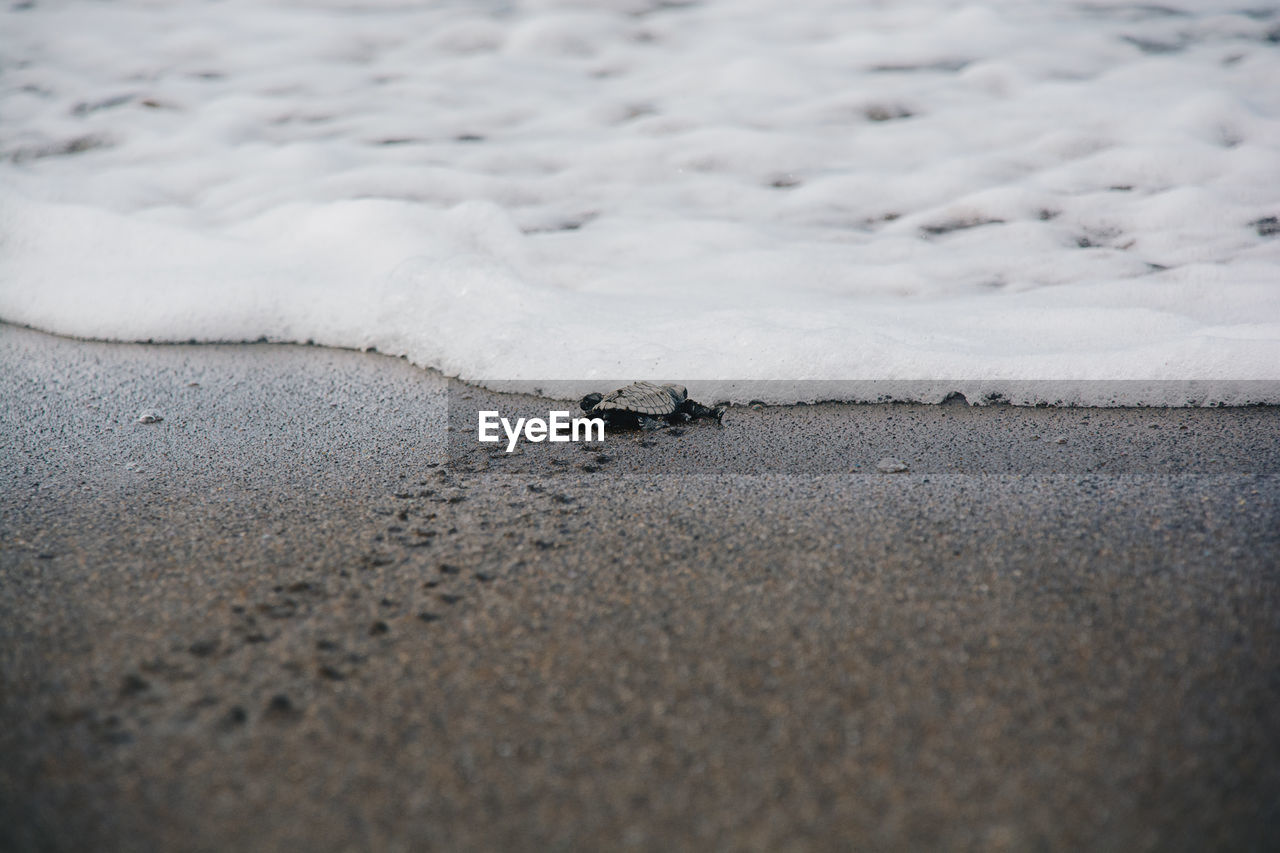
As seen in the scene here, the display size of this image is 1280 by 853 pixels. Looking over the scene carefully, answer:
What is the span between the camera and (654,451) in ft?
7.11

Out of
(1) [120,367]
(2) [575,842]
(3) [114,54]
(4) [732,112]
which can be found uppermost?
(3) [114,54]

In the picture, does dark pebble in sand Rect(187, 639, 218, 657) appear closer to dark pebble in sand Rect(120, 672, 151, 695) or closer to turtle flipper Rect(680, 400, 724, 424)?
dark pebble in sand Rect(120, 672, 151, 695)

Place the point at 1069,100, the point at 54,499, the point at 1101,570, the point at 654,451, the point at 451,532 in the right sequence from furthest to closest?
the point at 1069,100
the point at 654,451
the point at 54,499
the point at 451,532
the point at 1101,570

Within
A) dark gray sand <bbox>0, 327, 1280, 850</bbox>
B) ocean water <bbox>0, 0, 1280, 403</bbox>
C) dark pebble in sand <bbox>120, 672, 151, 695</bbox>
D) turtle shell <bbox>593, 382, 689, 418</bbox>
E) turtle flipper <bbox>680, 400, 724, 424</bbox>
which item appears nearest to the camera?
dark gray sand <bbox>0, 327, 1280, 850</bbox>

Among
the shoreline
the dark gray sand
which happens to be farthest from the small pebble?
the shoreline

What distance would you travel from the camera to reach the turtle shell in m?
2.24

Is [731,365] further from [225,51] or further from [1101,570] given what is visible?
[225,51]

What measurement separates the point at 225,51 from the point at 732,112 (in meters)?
2.87

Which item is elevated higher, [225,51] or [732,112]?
[225,51]

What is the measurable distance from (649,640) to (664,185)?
2.79m

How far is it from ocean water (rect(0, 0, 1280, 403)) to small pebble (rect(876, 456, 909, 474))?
44 centimetres

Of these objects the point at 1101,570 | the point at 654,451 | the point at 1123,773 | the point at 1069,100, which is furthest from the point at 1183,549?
the point at 1069,100

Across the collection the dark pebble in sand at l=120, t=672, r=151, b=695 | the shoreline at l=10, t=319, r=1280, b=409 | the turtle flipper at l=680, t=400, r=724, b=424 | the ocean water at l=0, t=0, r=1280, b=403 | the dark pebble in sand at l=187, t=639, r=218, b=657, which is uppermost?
the ocean water at l=0, t=0, r=1280, b=403

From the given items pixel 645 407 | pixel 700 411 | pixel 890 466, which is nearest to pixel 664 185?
pixel 700 411
